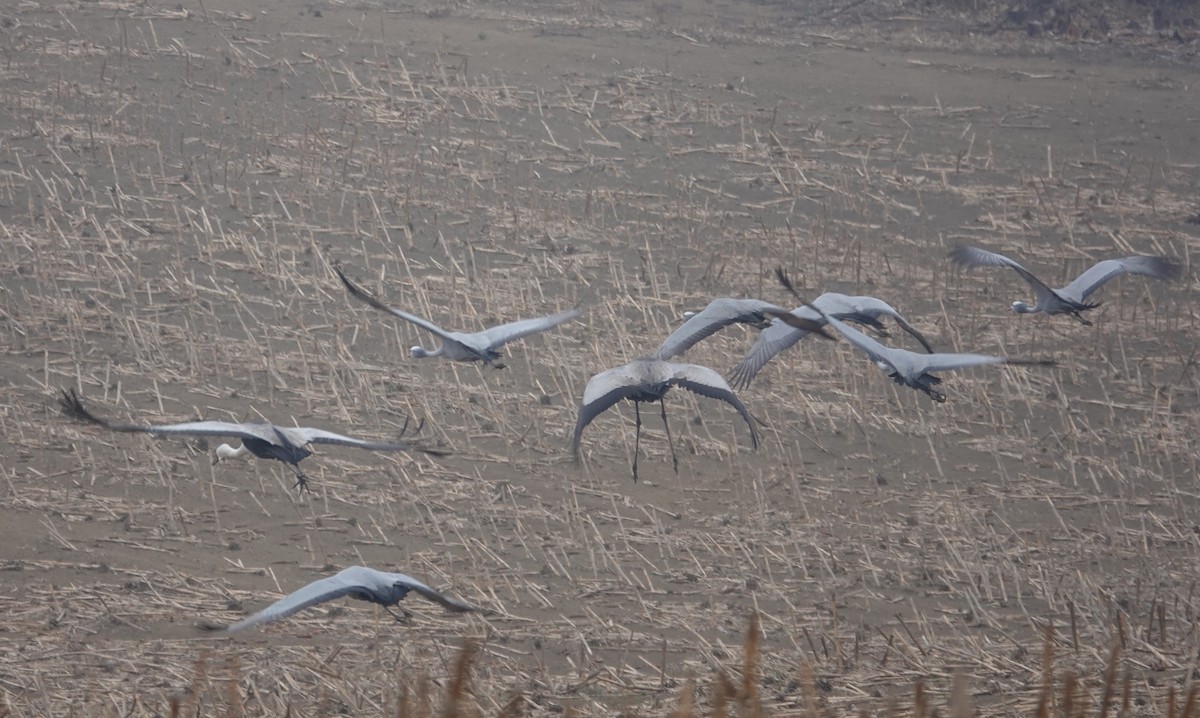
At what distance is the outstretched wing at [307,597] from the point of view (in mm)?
6309

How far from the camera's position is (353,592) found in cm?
667

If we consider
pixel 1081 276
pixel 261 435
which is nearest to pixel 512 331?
pixel 261 435

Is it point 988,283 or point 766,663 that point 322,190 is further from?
point 766,663

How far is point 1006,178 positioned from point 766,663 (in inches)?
443

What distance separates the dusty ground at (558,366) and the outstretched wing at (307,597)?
0.43 m

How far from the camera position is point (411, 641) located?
24.6ft

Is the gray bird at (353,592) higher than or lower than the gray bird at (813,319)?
lower

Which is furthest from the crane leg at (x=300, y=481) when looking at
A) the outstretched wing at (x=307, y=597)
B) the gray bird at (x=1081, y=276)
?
the gray bird at (x=1081, y=276)

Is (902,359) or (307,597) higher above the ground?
(902,359)

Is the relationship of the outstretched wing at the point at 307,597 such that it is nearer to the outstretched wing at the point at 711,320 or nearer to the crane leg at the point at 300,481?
the crane leg at the point at 300,481

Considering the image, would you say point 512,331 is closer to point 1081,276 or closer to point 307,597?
point 307,597

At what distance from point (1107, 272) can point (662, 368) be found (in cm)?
331

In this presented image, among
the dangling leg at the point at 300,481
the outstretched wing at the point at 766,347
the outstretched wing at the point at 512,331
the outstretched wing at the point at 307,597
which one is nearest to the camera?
the outstretched wing at the point at 307,597

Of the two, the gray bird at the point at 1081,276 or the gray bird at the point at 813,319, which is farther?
the gray bird at the point at 1081,276
